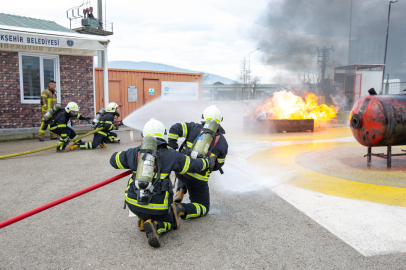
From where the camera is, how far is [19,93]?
1130cm

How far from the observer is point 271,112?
1298 cm

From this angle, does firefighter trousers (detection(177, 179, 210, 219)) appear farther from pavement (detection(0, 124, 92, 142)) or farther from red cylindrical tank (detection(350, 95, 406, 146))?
pavement (detection(0, 124, 92, 142))

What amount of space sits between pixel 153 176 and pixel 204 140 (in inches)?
31.2

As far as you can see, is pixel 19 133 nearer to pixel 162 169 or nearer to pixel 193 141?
pixel 193 141

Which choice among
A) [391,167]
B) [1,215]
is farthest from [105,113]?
[391,167]

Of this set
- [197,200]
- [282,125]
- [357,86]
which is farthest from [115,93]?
[357,86]

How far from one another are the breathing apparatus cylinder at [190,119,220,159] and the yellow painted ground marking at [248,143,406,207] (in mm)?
2316

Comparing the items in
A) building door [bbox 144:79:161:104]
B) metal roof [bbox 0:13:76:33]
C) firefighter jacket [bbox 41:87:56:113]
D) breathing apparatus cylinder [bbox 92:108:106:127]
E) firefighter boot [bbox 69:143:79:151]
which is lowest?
firefighter boot [bbox 69:143:79:151]

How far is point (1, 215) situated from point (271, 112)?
10702 mm

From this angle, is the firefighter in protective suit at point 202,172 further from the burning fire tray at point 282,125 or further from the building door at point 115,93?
the building door at point 115,93

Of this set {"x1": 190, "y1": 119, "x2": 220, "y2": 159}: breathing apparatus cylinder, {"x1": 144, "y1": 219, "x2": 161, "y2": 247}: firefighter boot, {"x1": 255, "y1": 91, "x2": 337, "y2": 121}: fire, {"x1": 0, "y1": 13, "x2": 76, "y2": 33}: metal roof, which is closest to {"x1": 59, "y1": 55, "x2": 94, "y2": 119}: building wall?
{"x1": 0, "y1": 13, "x2": 76, "y2": 33}: metal roof

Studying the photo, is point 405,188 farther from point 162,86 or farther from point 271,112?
point 162,86

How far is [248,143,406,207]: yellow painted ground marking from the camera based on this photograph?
462cm

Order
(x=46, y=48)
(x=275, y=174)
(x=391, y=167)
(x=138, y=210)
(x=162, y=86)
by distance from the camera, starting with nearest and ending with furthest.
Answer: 1. (x=138, y=210)
2. (x=275, y=174)
3. (x=391, y=167)
4. (x=46, y=48)
5. (x=162, y=86)
